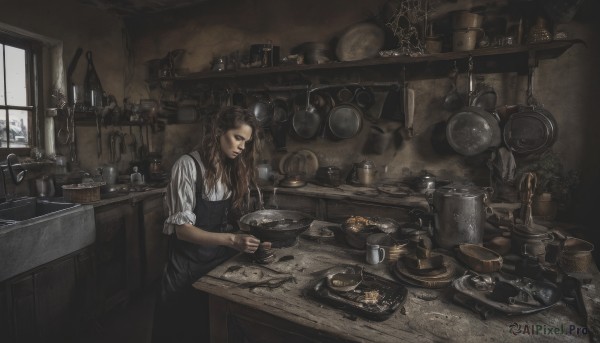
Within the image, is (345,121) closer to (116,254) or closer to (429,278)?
(429,278)

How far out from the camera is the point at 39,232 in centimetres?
238

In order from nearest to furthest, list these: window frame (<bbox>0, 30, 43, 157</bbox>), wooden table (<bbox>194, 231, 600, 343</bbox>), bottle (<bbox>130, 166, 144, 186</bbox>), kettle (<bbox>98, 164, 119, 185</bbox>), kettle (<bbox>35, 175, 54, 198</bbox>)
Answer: wooden table (<bbox>194, 231, 600, 343</bbox>) < kettle (<bbox>35, 175, 54, 198</bbox>) < window frame (<bbox>0, 30, 43, 157</bbox>) < kettle (<bbox>98, 164, 119, 185</bbox>) < bottle (<bbox>130, 166, 144, 186</bbox>)

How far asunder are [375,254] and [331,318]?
1.82 ft

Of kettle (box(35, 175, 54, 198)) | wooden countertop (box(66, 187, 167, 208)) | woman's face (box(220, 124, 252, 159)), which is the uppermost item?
woman's face (box(220, 124, 252, 159))

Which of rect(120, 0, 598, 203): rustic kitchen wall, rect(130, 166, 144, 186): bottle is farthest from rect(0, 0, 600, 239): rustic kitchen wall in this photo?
rect(130, 166, 144, 186): bottle

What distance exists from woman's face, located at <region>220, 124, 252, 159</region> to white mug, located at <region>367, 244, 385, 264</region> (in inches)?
37.1

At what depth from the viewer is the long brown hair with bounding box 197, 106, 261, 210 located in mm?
1964

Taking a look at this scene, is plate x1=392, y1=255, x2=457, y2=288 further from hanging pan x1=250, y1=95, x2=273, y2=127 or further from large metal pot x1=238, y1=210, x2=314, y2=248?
hanging pan x1=250, y1=95, x2=273, y2=127

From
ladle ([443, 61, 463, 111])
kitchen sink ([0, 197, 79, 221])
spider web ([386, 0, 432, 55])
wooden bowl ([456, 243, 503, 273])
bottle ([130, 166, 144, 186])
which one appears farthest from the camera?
bottle ([130, 166, 144, 186])

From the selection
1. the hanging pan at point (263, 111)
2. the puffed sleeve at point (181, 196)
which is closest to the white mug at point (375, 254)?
the puffed sleeve at point (181, 196)

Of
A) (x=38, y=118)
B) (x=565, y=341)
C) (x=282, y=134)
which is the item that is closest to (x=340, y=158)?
(x=282, y=134)

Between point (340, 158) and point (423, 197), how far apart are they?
1.21 m

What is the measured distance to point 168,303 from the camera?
76.3 inches

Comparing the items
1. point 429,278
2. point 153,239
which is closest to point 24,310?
point 153,239
